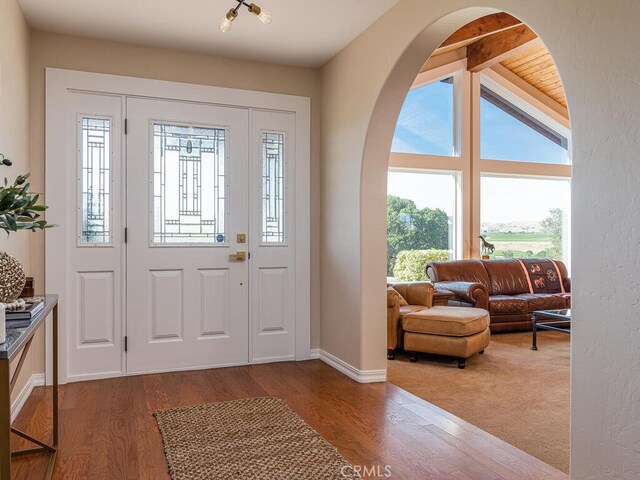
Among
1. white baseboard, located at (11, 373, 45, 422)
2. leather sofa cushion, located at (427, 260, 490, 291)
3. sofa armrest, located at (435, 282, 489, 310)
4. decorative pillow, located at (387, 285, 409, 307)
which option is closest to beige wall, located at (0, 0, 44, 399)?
white baseboard, located at (11, 373, 45, 422)

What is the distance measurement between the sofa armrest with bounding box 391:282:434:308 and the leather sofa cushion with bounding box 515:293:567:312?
5.14ft

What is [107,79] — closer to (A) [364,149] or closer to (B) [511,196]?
(A) [364,149]

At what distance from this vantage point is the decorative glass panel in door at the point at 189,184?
12.6ft

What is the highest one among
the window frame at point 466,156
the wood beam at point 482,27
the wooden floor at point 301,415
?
the wood beam at point 482,27

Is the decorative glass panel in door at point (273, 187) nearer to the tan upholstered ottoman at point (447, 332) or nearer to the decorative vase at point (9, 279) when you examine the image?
the tan upholstered ottoman at point (447, 332)

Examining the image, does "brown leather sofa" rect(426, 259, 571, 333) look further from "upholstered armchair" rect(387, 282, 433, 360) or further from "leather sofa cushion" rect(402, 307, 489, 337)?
"leather sofa cushion" rect(402, 307, 489, 337)

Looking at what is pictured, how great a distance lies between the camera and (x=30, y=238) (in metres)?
→ 3.46

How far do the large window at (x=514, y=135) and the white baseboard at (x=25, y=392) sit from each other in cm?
597

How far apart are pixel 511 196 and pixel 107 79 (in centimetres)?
571

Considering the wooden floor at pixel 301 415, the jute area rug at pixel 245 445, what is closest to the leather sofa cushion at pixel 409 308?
the wooden floor at pixel 301 415

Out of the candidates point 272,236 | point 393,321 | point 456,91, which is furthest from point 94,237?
point 456,91

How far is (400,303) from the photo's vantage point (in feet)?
15.1

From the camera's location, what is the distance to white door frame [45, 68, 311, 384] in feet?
11.5

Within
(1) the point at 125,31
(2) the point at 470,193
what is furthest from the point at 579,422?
(2) the point at 470,193
